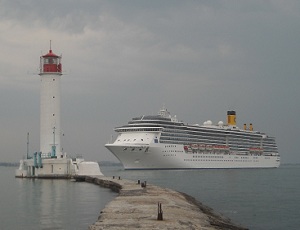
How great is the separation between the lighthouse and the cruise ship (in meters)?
22.9

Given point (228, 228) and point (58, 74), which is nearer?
point (228, 228)

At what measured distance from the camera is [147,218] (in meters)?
17.3

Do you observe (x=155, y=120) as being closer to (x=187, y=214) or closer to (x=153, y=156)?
(x=153, y=156)

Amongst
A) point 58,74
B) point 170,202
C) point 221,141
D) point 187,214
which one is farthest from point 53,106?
point 221,141

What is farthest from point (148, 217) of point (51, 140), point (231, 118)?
point (231, 118)

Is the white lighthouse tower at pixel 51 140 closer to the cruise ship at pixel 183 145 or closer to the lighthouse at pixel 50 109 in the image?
the lighthouse at pixel 50 109

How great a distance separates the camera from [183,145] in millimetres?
87438

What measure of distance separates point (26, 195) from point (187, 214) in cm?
1933

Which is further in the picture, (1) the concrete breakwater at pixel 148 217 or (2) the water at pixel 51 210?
(2) the water at pixel 51 210

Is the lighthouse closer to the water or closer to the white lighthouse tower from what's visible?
the white lighthouse tower

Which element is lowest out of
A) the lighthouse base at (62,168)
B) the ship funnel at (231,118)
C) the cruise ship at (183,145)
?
the lighthouse base at (62,168)

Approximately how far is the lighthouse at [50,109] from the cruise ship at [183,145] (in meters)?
22.9

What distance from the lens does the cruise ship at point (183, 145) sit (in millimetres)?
80438

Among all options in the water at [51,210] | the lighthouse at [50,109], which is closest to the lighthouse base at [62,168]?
the lighthouse at [50,109]
